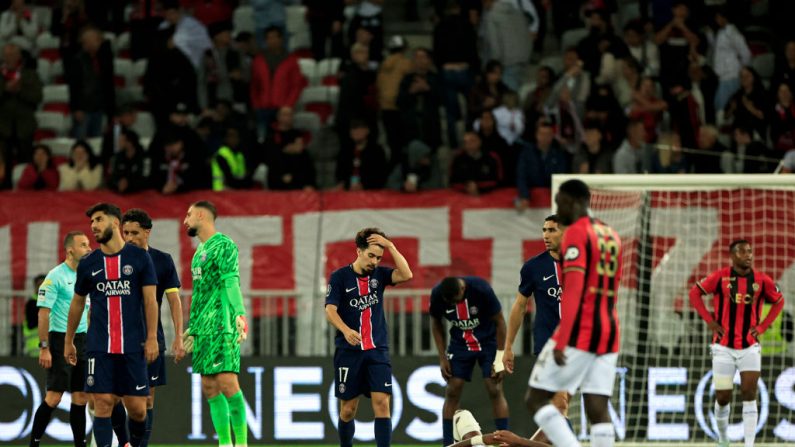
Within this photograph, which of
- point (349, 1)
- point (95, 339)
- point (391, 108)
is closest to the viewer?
point (95, 339)

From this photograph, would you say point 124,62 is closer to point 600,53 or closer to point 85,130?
point 85,130

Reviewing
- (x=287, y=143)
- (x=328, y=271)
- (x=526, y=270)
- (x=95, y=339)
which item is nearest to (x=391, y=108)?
(x=287, y=143)

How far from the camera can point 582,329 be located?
9023 millimetres

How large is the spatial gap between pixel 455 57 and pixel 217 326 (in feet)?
29.3

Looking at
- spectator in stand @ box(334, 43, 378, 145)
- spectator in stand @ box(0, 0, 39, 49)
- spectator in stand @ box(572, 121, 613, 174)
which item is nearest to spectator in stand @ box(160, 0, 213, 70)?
spectator in stand @ box(0, 0, 39, 49)

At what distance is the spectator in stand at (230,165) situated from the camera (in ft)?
58.6

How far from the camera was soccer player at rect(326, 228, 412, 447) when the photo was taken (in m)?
11.9

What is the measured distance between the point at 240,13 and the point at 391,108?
12.9ft

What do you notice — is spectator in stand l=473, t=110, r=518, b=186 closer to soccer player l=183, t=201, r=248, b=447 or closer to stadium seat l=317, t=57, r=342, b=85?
stadium seat l=317, t=57, r=342, b=85

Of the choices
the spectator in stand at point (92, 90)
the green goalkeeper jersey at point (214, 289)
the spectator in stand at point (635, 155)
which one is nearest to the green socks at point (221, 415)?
the green goalkeeper jersey at point (214, 289)

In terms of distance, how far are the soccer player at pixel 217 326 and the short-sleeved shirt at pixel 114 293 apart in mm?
718

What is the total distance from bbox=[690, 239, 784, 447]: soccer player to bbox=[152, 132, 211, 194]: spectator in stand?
273 inches

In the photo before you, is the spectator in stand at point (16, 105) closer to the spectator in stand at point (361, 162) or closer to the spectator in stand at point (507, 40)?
the spectator in stand at point (361, 162)

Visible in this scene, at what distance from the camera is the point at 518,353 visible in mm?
16281
